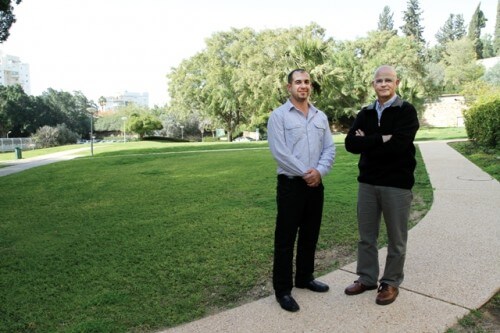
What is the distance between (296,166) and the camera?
9.86 ft

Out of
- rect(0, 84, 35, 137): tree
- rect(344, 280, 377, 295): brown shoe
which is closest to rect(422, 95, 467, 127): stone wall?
rect(344, 280, 377, 295): brown shoe

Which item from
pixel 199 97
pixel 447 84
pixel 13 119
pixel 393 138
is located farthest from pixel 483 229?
pixel 13 119

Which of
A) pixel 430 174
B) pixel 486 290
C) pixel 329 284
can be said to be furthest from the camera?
pixel 430 174

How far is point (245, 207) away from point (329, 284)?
328 centimetres

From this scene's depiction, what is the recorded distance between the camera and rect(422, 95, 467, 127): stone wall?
48.4 meters

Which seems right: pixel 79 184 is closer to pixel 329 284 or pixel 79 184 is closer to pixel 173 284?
pixel 173 284

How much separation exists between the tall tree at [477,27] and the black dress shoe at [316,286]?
90.6 metres

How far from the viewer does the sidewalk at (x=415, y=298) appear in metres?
2.72

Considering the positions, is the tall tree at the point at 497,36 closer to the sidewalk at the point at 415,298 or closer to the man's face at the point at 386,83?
the sidewalk at the point at 415,298

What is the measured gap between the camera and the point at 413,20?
85812mm

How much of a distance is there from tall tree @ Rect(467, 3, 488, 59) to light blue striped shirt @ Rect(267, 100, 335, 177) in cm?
9043

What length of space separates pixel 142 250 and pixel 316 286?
2168mm

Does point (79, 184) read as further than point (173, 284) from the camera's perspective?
Yes

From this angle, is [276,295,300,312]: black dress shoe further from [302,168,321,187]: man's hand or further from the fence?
the fence
